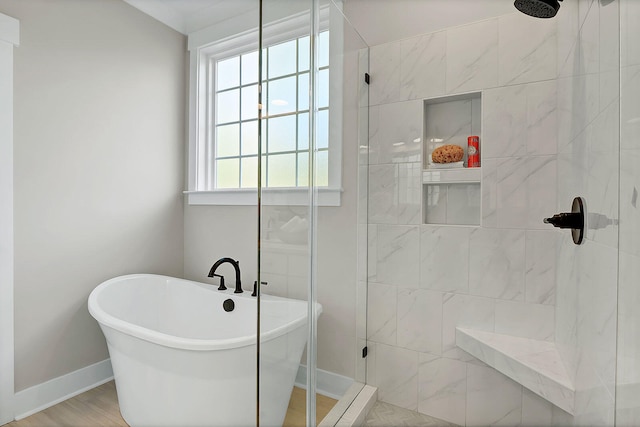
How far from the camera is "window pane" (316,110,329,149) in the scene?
4.51ft

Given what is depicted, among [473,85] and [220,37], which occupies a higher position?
[220,37]

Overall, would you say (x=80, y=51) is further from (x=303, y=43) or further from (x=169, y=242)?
(x=303, y=43)

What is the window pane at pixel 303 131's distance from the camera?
1.23m

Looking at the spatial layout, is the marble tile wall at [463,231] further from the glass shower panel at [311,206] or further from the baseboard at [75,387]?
the baseboard at [75,387]

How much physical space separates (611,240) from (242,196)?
6.83ft

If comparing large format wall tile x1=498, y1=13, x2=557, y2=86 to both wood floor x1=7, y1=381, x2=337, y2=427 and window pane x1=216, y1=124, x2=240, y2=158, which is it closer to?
wood floor x1=7, y1=381, x2=337, y2=427

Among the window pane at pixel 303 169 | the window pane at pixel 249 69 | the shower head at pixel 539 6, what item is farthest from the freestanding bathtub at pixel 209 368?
the window pane at pixel 249 69

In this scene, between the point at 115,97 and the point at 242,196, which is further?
the point at 242,196

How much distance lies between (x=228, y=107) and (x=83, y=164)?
108cm

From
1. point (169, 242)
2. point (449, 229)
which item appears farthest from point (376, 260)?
point (169, 242)

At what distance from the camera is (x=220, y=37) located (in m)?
2.60

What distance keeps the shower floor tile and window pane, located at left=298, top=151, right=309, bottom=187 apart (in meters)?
1.22

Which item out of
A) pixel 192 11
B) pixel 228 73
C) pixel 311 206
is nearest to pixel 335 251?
pixel 311 206

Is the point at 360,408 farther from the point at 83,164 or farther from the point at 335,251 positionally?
the point at 83,164
